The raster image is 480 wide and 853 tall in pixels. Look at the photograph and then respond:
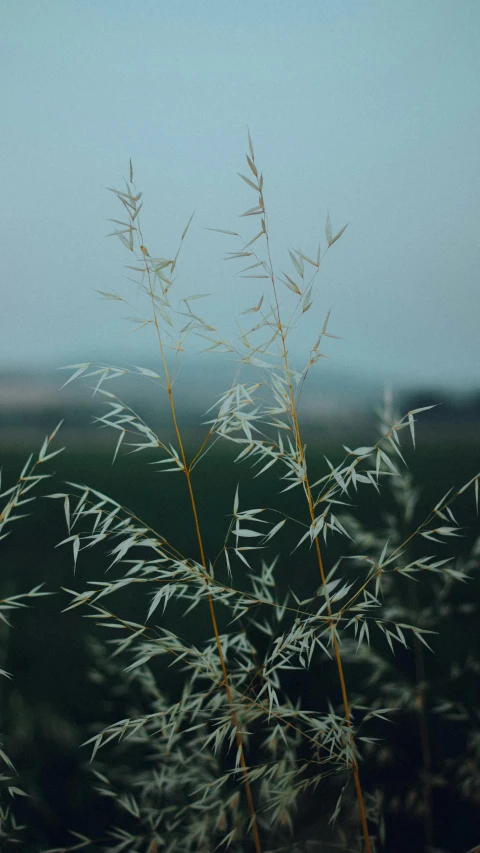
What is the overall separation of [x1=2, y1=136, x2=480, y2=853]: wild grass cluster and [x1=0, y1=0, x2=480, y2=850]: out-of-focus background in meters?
0.03

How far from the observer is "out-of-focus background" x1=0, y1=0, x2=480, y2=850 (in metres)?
1.34

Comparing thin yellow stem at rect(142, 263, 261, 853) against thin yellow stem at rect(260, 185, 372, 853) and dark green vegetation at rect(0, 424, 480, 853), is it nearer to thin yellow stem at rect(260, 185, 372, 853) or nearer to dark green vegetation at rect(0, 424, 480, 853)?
dark green vegetation at rect(0, 424, 480, 853)

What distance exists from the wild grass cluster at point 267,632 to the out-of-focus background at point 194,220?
0.11 feet

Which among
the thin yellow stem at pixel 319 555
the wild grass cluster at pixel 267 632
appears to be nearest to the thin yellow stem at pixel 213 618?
the wild grass cluster at pixel 267 632

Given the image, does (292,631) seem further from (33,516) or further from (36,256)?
(36,256)

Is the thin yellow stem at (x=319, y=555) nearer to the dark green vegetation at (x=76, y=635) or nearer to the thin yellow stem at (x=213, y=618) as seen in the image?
the dark green vegetation at (x=76, y=635)

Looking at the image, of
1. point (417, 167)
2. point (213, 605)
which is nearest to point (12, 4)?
point (417, 167)

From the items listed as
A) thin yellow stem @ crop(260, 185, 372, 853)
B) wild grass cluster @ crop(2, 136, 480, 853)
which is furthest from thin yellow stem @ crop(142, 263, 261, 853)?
thin yellow stem @ crop(260, 185, 372, 853)

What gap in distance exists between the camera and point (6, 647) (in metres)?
1.37

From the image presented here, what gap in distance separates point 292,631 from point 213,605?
0.62 ft

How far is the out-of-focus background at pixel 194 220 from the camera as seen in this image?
4.39ft

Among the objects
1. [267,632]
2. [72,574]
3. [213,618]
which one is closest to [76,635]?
[72,574]

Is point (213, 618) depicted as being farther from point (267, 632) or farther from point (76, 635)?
point (76, 635)

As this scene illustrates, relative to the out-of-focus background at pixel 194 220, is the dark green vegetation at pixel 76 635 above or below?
below
